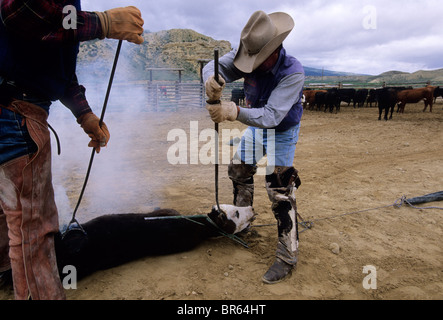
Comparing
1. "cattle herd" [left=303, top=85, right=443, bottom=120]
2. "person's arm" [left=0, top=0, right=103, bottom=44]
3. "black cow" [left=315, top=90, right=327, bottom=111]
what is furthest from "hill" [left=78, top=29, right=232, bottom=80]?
"person's arm" [left=0, top=0, right=103, bottom=44]

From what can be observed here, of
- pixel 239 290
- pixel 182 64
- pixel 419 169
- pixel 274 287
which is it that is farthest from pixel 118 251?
pixel 182 64

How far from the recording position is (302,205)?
3.73m

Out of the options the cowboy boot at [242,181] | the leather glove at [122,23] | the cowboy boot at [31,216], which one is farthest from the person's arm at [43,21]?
the cowboy boot at [242,181]

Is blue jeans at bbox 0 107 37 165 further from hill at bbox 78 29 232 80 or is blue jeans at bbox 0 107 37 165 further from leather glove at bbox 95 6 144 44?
hill at bbox 78 29 232 80

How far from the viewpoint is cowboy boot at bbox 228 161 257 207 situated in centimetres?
279

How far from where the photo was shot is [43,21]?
1476 millimetres

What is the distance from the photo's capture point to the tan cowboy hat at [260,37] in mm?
2213

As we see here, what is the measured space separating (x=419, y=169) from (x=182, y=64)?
5634 centimetres

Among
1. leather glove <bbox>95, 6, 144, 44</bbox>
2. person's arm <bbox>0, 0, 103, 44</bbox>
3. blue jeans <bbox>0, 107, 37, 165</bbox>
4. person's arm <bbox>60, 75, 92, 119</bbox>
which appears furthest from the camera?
person's arm <bbox>60, 75, 92, 119</bbox>

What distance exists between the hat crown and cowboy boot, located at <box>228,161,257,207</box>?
1.07 meters

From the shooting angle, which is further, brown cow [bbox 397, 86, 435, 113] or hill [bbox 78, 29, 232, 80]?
hill [bbox 78, 29, 232, 80]

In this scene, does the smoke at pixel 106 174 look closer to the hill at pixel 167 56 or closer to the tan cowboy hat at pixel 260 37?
the tan cowboy hat at pixel 260 37

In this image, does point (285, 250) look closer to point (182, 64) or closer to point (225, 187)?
point (225, 187)

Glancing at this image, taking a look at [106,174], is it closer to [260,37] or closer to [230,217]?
[230,217]
